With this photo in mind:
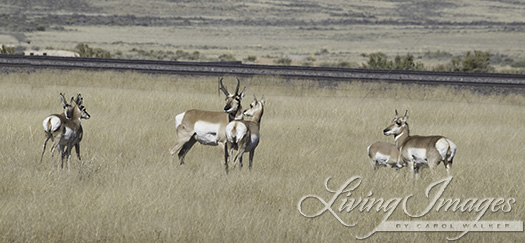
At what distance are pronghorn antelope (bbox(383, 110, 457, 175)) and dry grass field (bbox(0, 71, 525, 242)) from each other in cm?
28

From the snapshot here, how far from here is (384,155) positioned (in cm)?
1254

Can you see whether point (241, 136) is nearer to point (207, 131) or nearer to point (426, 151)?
point (207, 131)

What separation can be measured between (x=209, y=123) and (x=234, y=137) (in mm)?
971

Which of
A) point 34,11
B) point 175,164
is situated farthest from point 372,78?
point 34,11

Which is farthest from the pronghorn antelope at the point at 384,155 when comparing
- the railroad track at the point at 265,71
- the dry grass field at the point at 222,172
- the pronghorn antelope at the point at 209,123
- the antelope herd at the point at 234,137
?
the railroad track at the point at 265,71

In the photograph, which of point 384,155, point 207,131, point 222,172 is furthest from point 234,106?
point 384,155

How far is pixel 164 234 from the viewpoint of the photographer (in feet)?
27.2

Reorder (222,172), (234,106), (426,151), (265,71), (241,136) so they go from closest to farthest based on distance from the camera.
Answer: (426,151), (241,136), (222,172), (234,106), (265,71)

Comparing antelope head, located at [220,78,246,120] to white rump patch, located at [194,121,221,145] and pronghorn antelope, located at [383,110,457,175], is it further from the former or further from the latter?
pronghorn antelope, located at [383,110,457,175]

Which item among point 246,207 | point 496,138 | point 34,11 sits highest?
point 246,207

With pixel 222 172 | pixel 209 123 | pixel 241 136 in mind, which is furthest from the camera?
pixel 209 123

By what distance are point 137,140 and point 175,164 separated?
8.87 ft

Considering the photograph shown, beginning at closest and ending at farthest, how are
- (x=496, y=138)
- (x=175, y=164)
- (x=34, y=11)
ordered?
(x=175, y=164)
(x=496, y=138)
(x=34, y=11)

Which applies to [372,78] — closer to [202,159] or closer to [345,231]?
[202,159]
